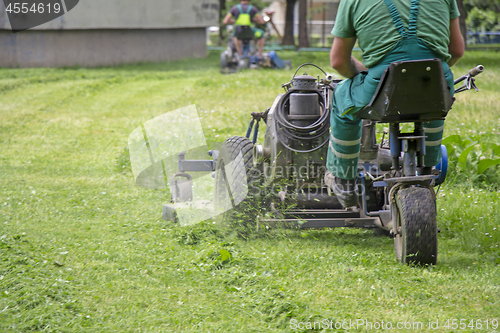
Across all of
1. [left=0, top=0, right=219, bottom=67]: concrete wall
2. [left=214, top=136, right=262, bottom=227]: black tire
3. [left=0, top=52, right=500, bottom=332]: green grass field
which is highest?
[left=0, top=0, right=219, bottom=67]: concrete wall

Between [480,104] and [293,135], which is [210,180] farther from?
[480,104]

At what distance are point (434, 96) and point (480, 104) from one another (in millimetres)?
7779

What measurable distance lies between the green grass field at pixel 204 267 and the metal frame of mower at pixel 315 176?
0.61ft

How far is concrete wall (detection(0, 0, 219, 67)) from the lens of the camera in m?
19.6

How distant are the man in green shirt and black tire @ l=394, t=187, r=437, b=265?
0.52m

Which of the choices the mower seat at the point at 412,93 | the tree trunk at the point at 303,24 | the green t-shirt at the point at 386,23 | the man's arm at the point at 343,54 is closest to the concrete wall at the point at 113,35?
the tree trunk at the point at 303,24

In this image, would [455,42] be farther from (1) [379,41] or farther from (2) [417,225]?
(2) [417,225]

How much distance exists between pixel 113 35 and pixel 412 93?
19.6 metres

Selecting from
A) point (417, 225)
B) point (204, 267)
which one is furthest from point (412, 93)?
point (204, 267)

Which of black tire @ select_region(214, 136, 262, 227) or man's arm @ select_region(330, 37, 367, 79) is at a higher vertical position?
man's arm @ select_region(330, 37, 367, 79)

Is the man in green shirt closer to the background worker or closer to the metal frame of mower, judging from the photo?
the metal frame of mower

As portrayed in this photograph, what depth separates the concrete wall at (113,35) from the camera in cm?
1956

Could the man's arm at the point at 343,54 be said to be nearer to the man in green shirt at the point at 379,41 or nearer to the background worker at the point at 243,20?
the man in green shirt at the point at 379,41

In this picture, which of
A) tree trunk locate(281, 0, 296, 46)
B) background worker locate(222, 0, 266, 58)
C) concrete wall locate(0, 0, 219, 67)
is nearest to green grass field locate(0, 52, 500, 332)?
background worker locate(222, 0, 266, 58)
